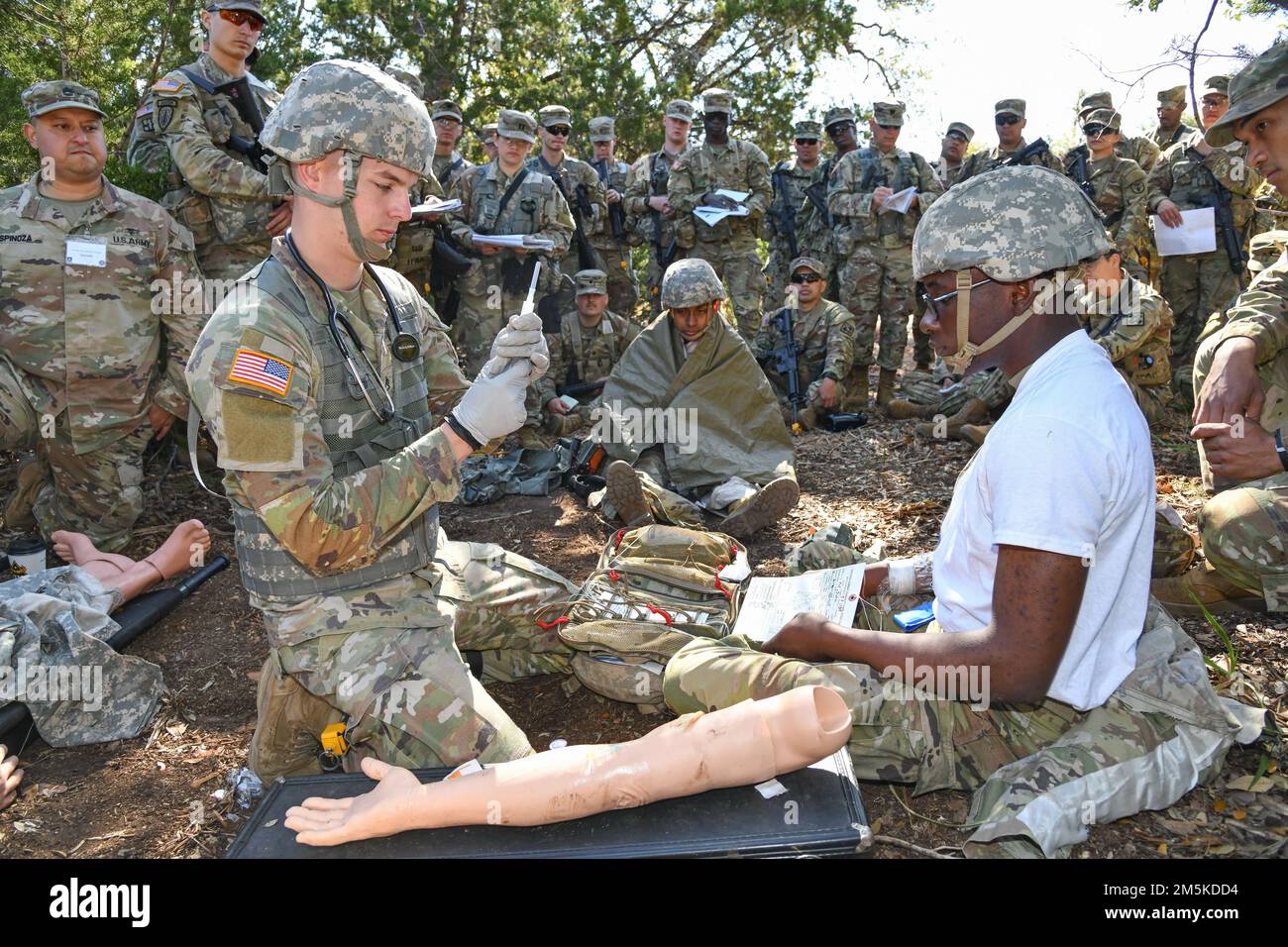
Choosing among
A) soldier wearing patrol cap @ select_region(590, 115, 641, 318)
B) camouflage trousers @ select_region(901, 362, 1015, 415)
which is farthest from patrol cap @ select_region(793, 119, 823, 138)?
camouflage trousers @ select_region(901, 362, 1015, 415)

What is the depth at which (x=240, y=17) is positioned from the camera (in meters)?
5.29

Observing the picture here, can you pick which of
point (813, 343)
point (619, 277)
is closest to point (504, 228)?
point (619, 277)

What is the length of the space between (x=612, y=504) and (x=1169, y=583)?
272 cm

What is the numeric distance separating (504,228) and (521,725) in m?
5.55

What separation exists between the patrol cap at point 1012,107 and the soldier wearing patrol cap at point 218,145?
645cm

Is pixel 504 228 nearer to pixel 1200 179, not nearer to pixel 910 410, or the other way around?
pixel 910 410

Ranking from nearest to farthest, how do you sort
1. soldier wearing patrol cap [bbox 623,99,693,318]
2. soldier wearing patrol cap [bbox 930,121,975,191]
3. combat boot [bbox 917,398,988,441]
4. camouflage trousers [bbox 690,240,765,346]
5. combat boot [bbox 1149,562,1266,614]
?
combat boot [bbox 1149,562,1266,614], combat boot [bbox 917,398,988,441], camouflage trousers [bbox 690,240,765,346], soldier wearing patrol cap [bbox 623,99,693,318], soldier wearing patrol cap [bbox 930,121,975,191]

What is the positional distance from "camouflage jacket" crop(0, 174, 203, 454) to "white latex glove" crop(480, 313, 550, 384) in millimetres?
3175

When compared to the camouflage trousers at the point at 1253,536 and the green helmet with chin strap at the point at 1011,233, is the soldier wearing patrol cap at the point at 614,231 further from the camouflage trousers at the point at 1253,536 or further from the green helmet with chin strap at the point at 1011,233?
the green helmet with chin strap at the point at 1011,233

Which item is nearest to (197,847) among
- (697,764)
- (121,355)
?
(697,764)

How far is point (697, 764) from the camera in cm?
217

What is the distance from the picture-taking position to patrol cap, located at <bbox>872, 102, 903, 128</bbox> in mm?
8664

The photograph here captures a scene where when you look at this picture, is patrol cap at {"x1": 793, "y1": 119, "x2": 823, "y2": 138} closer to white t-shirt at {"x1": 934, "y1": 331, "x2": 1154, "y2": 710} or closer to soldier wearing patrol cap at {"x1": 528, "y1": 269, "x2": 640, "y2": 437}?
soldier wearing patrol cap at {"x1": 528, "y1": 269, "x2": 640, "y2": 437}

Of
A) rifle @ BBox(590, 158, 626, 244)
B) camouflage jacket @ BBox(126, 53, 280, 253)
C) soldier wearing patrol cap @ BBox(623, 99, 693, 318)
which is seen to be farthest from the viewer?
rifle @ BBox(590, 158, 626, 244)
